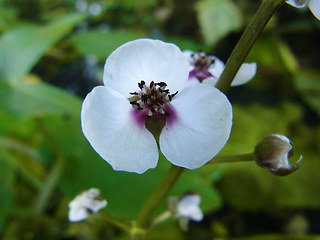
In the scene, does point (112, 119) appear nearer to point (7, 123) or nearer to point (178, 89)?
point (178, 89)

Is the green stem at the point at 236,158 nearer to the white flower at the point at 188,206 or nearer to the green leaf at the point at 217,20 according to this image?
the white flower at the point at 188,206

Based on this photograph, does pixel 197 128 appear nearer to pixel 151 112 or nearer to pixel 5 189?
pixel 151 112

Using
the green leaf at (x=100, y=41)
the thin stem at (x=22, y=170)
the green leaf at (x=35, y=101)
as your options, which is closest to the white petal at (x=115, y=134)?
the green leaf at (x=35, y=101)

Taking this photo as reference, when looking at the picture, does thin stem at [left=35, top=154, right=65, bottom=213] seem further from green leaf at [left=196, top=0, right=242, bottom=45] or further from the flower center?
green leaf at [left=196, top=0, right=242, bottom=45]

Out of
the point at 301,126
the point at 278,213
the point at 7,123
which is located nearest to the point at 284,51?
the point at 301,126

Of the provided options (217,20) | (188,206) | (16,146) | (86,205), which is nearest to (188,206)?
(188,206)

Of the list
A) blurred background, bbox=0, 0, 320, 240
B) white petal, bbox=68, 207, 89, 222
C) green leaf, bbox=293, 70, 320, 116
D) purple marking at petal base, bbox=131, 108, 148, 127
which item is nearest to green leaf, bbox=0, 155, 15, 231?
blurred background, bbox=0, 0, 320, 240
